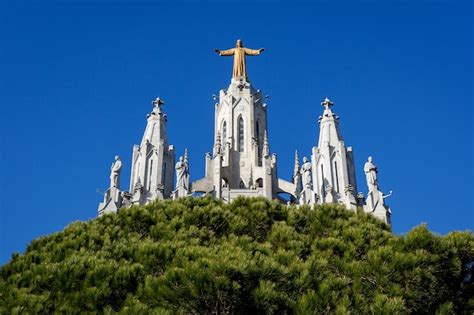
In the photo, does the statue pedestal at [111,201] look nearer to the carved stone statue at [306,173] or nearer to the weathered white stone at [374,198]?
the carved stone statue at [306,173]

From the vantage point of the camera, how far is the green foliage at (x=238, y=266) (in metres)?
12.6

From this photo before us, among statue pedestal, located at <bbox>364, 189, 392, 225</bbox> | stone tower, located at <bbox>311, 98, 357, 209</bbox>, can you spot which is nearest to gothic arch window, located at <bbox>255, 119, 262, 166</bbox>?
stone tower, located at <bbox>311, 98, 357, 209</bbox>

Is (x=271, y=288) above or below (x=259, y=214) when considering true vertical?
below

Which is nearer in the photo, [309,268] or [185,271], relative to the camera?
[185,271]

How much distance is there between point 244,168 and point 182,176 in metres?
7.10

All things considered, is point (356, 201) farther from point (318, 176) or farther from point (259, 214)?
point (259, 214)

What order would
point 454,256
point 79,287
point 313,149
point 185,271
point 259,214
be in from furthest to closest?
1. point 313,149
2. point 259,214
3. point 454,256
4. point 79,287
5. point 185,271

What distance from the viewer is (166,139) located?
3938 cm

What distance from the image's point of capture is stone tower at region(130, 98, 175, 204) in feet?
114

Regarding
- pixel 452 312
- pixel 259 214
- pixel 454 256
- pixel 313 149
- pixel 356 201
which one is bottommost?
pixel 452 312

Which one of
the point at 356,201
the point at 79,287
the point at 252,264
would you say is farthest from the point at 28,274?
the point at 356,201

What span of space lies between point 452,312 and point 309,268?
3.84 meters

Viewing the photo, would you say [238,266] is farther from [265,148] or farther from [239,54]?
[239,54]

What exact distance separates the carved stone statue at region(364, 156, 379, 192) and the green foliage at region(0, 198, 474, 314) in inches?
663
